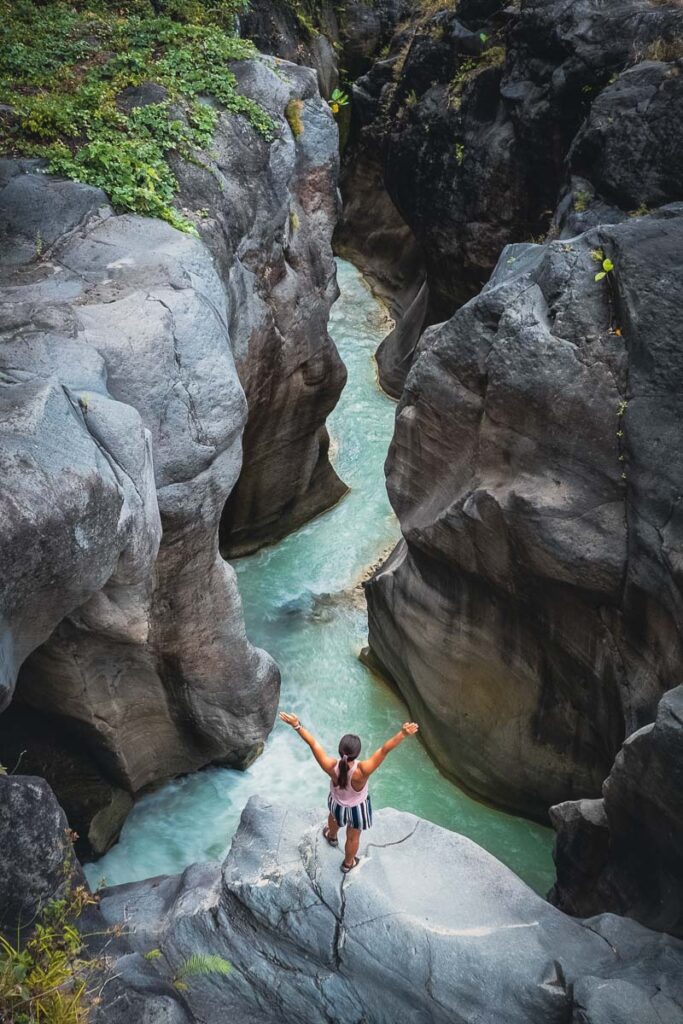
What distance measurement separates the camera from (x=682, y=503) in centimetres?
744

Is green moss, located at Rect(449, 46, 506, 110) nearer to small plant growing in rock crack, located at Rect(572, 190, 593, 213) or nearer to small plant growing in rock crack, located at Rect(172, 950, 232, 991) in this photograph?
small plant growing in rock crack, located at Rect(572, 190, 593, 213)

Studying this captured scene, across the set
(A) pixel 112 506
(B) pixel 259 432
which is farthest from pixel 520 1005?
(B) pixel 259 432

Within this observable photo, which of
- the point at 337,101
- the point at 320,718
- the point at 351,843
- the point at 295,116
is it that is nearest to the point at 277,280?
the point at 295,116

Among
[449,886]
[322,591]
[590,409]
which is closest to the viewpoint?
[449,886]

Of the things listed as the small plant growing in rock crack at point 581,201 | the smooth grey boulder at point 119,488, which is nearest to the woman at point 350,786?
the smooth grey boulder at point 119,488

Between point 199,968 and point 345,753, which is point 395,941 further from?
point 199,968

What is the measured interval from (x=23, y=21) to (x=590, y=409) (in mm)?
10119

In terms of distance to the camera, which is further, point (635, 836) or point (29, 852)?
point (635, 836)

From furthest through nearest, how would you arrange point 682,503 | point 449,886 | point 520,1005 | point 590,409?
point 590,409, point 682,503, point 449,886, point 520,1005

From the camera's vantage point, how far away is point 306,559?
573 inches

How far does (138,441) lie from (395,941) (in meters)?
4.30

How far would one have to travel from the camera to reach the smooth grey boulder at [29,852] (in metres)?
6.27

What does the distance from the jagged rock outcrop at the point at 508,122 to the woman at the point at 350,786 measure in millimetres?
Result: 7028

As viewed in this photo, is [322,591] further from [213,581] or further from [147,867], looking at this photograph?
[147,867]
